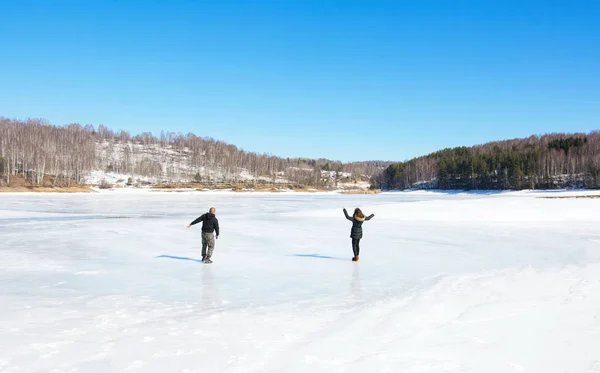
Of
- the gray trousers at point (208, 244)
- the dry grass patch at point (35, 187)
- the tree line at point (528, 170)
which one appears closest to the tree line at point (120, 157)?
the dry grass patch at point (35, 187)

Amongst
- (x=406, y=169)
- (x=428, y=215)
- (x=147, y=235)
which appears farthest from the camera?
(x=406, y=169)

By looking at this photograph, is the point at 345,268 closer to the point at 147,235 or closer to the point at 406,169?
the point at 147,235

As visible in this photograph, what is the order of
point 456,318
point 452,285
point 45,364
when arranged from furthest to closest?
point 452,285
point 456,318
point 45,364

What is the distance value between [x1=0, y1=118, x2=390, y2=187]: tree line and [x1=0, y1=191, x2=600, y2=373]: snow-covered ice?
83519 millimetres

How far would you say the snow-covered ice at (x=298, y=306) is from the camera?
4.33 m

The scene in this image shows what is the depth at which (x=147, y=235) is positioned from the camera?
15398 mm

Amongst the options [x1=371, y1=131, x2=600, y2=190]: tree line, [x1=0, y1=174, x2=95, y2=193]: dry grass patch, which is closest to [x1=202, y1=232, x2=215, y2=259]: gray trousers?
[x1=0, y1=174, x2=95, y2=193]: dry grass patch

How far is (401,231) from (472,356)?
44.0 ft

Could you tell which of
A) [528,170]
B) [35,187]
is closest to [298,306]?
[35,187]

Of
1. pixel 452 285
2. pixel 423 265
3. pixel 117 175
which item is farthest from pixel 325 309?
pixel 117 175

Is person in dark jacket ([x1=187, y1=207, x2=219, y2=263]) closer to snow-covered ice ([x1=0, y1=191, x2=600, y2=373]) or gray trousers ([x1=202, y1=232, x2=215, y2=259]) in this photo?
gray trousers ([x1=202, y1=232, x2=215, y2=259])

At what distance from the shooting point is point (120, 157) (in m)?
144

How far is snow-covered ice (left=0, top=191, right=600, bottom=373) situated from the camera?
4332 millimetres

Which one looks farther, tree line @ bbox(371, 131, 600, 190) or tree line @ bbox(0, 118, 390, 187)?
tree line @ bbox(0, 118, 390, 187)
